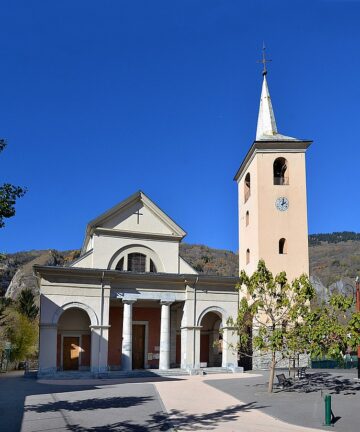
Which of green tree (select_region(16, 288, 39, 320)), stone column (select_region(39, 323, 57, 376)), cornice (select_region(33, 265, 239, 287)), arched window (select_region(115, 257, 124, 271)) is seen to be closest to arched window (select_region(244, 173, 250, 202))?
cornice (select_region(33, 265, 239, 287))

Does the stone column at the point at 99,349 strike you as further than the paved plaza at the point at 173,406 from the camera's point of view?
Yes

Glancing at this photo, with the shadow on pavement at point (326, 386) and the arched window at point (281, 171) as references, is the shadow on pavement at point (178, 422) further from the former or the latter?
the arched window at point (281, 171)

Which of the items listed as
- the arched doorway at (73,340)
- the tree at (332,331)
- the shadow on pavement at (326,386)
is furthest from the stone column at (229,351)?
the tree at (332,331)

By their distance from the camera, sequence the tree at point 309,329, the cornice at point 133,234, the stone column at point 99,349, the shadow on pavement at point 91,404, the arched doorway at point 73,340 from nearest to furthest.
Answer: the shadow on pavement at point 91,404 < the tree at point 309,329 < the stone column at point 99,349 < the arched doorway at point 73,340 < the cornice at point 133,234

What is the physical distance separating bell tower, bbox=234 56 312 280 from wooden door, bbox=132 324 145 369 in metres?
8.22

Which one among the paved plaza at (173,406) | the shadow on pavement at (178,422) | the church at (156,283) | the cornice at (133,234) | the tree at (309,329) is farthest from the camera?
the cornice at (133,234)

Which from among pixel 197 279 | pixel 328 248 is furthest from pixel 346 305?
pixel 328 248

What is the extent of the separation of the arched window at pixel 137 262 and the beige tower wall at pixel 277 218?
7064mm

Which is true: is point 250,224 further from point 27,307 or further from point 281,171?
point 27,307

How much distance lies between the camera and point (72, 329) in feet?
96.9

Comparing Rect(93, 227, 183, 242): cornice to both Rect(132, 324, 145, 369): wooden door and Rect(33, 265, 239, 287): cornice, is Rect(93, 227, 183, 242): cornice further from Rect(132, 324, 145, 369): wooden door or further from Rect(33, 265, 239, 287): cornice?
Rect(132, 324, 145, 369): wooden door

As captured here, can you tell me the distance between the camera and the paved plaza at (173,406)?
497 inches

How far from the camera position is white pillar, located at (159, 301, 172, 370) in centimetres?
2894

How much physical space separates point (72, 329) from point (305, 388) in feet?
48.0
